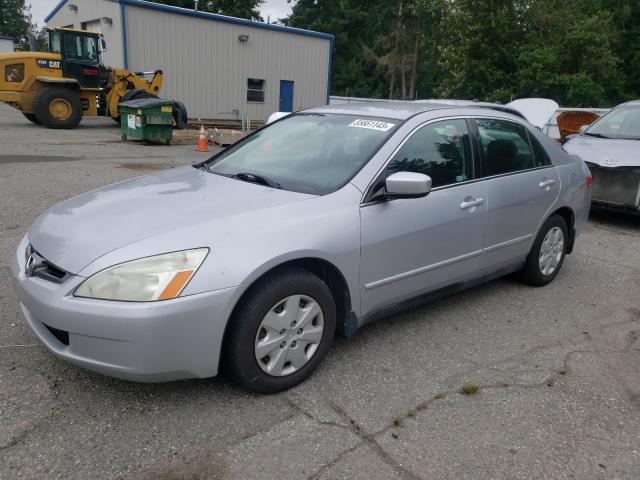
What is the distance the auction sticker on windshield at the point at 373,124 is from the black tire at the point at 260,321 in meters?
1.21

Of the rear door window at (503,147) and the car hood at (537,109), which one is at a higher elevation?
the car hood at (537,109)

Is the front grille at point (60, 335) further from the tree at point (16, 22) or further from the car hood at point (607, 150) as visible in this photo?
the tree at point (16, 22)

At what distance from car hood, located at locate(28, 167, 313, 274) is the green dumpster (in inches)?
417

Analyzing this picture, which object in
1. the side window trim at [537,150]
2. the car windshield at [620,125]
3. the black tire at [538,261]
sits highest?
the car windshield at [620,125]

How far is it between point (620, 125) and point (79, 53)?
14665 mm

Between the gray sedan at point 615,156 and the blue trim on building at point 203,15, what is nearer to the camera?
the gray sedan at point 615,156

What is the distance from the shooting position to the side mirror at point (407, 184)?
3.15 m

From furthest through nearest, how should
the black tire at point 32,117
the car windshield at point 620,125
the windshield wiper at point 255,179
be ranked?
the black tire at point 32,117, the car windshield at point 620,125, the windshield wiper at point 255,179

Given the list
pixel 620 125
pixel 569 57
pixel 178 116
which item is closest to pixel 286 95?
pixel 178 116

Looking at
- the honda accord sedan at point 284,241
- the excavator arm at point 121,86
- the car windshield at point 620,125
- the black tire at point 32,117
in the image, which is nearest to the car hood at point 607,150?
the car windshield at point 620,125

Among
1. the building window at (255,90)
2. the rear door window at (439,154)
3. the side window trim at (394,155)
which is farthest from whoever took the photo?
the building window at (255,90)

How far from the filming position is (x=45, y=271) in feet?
8.87

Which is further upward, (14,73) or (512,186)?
(14,73)

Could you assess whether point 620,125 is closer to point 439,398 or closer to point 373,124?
point 373,124
